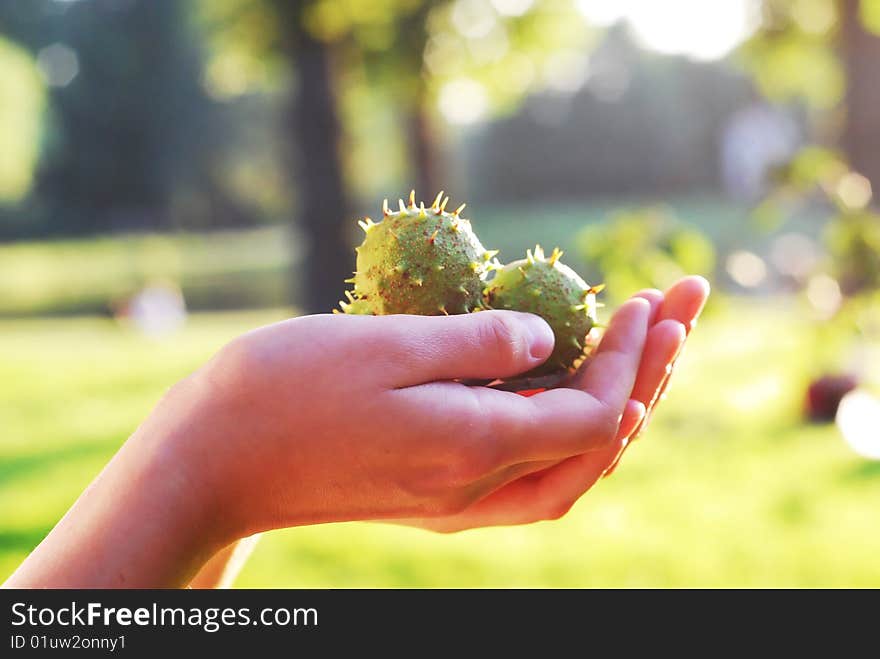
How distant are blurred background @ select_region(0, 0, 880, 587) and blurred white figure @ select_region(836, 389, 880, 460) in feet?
0.16

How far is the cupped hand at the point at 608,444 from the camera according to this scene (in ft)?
10.3

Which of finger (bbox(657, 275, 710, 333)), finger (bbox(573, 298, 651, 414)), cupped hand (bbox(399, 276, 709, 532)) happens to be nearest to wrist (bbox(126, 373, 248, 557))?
cupped hand (bbox(399, 276, 709, 532))

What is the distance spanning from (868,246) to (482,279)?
203 inches

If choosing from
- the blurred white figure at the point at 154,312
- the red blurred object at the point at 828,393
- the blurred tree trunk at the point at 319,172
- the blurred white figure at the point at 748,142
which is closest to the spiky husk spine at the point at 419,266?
the red blurred object at the point at 828,393

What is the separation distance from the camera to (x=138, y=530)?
98.3 inches

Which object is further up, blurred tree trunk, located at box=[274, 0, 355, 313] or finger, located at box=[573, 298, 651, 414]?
blurred tree trunk, located at box=[274, 0, 355, 313]

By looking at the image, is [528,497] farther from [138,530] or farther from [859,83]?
[859,83]

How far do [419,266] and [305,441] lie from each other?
97cm

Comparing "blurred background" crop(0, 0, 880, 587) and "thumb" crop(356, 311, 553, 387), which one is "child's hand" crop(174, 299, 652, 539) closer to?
"thumb" crop(356, 311, 553, 387)

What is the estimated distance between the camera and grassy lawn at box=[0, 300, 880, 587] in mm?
6410

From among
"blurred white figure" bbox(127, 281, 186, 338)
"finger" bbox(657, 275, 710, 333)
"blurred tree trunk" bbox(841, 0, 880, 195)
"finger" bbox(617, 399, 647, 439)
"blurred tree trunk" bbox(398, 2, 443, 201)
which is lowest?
"finger" bbox(617, 399, 647, 439)

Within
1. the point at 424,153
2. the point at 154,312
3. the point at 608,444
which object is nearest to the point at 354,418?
the point at 608,444

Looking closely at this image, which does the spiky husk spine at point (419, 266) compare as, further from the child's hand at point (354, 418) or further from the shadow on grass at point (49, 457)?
the shadow on grass at point (49, 457)

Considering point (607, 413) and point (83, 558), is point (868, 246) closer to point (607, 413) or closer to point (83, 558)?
point (607, 413)
